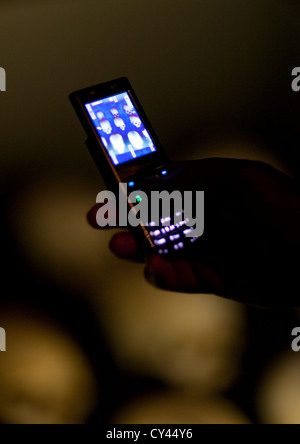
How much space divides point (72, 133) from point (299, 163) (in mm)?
395

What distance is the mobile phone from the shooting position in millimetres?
700

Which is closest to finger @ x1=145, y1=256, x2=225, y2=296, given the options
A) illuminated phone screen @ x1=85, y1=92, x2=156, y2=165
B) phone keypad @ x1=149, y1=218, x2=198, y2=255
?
phone keypad @ x1=149, y1=218, x2=198, y2=255

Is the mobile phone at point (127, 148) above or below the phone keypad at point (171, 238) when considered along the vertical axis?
above

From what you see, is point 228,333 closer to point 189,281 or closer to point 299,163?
point 189,281

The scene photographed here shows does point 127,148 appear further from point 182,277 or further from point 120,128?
point 182,277

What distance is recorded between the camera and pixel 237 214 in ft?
2.42

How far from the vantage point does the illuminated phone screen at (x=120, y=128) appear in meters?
0.71

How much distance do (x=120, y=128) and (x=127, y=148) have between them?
0.03 metres

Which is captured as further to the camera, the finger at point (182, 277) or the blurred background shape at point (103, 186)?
the blurred background shape at point (103, 186)

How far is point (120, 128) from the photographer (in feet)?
2.38

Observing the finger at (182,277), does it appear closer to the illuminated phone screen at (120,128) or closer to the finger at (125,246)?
the finger at (125,246)

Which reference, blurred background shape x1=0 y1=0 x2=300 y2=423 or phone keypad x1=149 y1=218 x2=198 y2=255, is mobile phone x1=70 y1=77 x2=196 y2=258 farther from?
blurred background shape x1=0 y1=0 x2=300 y2=423

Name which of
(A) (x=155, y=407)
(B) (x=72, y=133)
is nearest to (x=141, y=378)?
(A) (x=155, y=407)

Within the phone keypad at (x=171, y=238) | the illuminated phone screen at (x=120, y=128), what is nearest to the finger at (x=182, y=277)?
the phone keypad at (x=171, y=238)
